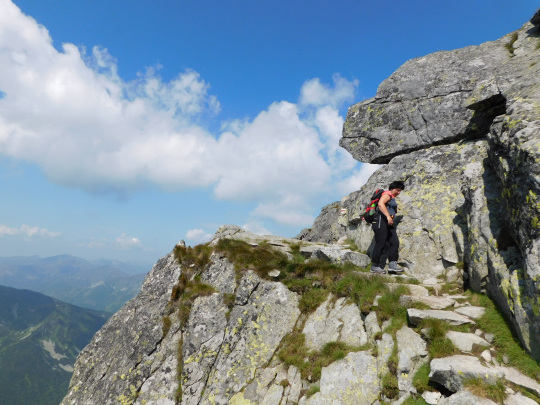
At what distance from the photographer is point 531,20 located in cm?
2184

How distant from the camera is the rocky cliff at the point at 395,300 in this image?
8.85m

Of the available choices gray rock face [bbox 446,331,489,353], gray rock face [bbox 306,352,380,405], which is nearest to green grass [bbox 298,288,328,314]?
gray rock face [bbox 306,352,380,405]

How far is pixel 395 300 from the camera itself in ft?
37.5

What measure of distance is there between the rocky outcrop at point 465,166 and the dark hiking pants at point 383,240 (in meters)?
0.84

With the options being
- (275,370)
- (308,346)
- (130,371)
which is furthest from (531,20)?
(130,371)

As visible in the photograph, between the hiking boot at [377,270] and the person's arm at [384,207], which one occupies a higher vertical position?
the person's arm at [384,207]

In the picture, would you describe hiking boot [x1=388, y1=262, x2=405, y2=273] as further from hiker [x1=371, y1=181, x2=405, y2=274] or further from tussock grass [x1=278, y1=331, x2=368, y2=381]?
tussock grass [x1=278, y1=331, x2=368, y2=381]

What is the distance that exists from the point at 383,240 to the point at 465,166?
7062 mm

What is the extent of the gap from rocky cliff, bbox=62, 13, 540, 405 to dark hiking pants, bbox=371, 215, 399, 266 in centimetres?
91

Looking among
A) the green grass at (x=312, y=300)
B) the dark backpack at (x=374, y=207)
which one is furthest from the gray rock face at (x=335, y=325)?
the dark backpack at (x=374, y=207)

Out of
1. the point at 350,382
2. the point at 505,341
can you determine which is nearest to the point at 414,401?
the point at 350,382

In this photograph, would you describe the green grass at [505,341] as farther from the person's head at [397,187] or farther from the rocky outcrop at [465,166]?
the person's head at [397,187]

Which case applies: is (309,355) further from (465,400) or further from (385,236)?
(385,236)

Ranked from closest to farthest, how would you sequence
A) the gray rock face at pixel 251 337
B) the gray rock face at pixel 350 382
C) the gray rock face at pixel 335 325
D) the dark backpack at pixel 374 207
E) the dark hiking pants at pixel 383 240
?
the gray rock face at pixel 350 382 < the gray rock face at pixel 335 325 < the gray rock face at pixel 251 337 < the dark hiking pants at pixel 383 240 < the dark backpack at pixel 374 207
